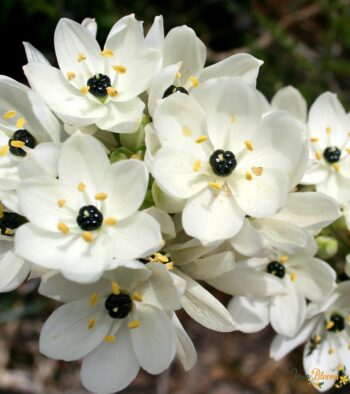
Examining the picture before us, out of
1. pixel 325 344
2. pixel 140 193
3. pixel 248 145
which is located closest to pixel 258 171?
pixel 248 145

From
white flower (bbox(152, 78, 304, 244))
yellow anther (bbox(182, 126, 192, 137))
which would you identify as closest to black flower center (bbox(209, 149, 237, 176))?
white flower (bbox(152, 78, 304, 244))

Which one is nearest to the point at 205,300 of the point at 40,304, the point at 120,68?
the point at 120,68

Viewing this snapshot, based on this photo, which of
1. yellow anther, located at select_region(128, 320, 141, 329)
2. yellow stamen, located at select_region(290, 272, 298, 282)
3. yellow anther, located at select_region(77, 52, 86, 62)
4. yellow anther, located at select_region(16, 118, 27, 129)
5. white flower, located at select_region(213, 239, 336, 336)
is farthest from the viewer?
yellow stamen, located at select_region(290, 272, 298, 282)

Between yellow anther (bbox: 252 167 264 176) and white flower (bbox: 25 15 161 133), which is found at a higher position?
white flower (bbox: 25 15 161 133)

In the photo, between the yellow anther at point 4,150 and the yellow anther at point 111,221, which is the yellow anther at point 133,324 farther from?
the yellow anther at point 4,150

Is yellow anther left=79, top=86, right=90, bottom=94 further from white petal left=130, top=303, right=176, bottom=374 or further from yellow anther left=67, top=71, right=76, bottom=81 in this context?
white petal left=130, top=303, right=176, bottom=374

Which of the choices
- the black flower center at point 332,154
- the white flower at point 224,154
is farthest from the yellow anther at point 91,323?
the black flower center at point 332,154

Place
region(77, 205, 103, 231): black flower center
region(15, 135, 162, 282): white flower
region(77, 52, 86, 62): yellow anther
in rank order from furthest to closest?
1. region(77, 52, 86, 62): yellow anther
2. region(77, 205, 103, 231): black flower center
3. region(15, 135, 162, 282): white flower
